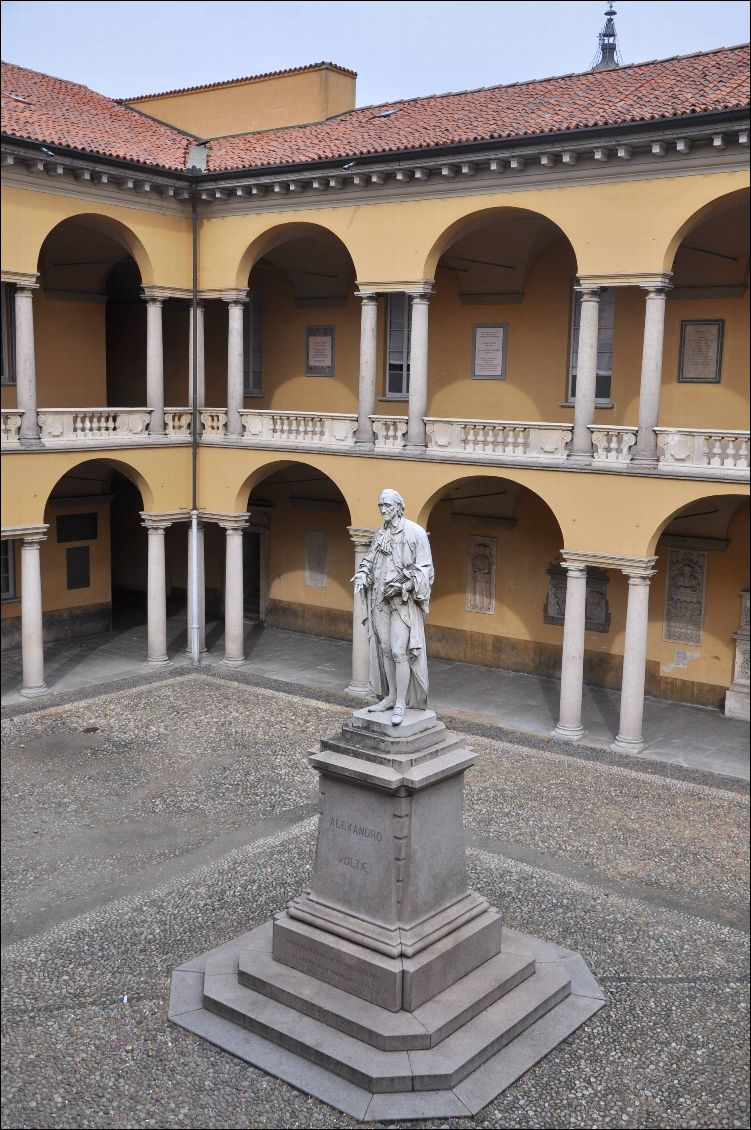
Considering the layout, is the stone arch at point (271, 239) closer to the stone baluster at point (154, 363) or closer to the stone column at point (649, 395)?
the stone baluster at point (154, 363)

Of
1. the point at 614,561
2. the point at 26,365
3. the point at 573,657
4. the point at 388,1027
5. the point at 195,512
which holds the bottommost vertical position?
the point at 388,1027

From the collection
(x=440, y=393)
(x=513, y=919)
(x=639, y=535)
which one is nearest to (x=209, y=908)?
(x=513, y=919)

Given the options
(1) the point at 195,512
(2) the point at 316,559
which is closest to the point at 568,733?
(2) the point at 316,559

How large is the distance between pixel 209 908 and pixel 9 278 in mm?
11600

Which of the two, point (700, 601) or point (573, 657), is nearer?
point (573, 657)

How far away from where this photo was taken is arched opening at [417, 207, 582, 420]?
19625mm

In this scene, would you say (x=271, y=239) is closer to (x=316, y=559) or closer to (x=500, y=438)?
(x=500, y=438)

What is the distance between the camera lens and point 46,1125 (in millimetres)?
7852

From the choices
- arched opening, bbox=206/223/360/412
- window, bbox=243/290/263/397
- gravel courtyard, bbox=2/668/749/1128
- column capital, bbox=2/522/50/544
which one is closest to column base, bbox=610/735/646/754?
gravel courtyard, bbox=2/668/749/1128

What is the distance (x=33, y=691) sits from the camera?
62.7ft

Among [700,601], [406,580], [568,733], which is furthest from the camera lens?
[700,601]

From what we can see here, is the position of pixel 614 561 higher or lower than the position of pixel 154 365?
lower

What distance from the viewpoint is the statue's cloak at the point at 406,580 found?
9.01 m

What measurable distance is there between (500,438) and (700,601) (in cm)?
455
